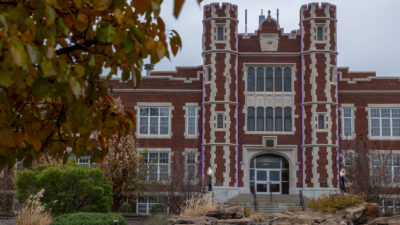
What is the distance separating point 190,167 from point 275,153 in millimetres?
5210

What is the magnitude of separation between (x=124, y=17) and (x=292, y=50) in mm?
30401

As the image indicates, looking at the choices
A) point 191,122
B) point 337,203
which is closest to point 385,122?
point 191,122

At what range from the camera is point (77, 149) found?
398 cm

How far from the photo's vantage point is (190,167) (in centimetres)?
3139

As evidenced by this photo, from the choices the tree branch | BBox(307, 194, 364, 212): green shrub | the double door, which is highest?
the tree branch

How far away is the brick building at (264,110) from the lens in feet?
104

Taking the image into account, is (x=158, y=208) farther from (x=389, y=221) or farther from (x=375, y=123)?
(x=389, y=221)

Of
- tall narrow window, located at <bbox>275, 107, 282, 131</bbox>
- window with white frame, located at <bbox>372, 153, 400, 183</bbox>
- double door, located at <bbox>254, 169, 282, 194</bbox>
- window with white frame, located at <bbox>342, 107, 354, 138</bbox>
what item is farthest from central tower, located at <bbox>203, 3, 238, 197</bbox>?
window with white frame, located at <bbox>372, 153, 400, 183</bbox>

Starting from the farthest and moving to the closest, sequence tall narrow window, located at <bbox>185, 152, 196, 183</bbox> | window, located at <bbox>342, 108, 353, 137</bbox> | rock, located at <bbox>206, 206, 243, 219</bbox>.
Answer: window, located at <bbox>342, 108, 353, 137</bbox>, tall narrow window, located at <bbox>185, 152, 196, 183</bbox>, rock, located at <bbox>206, 206, 243, 219</bbox>

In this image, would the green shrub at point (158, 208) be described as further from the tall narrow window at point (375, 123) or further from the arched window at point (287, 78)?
the tall narrow window at point (375, 123)

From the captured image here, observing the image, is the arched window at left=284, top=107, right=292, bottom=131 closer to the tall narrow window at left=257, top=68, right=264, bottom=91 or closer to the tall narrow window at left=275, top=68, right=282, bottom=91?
the tall narrow window at left=275, top=68, right=282, bottom=91

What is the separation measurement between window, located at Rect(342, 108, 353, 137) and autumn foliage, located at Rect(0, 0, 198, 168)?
30.0m

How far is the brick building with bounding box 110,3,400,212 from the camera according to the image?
31609mm

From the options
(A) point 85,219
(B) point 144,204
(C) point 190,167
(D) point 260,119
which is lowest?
(B) point 144,204
